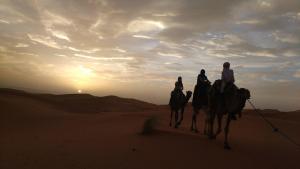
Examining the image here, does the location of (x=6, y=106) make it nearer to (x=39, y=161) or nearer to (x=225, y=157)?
(x=39, y=161)

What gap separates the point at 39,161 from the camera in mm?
9930

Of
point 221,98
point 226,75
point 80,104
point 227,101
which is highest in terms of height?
point 226,75

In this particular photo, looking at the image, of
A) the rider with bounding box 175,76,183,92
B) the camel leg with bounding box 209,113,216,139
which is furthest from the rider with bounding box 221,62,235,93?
the rider with bounding box 175,76,183,92

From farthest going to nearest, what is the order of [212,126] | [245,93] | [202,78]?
[202,78] → [212,126] → [245,93]

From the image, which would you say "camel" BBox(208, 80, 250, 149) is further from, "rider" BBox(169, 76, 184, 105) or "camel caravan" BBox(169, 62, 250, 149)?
→ "rider" BBox(169, 76, 184, 105)

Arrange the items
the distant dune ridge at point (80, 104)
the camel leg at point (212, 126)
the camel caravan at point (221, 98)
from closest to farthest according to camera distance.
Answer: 1. the camel caravan at point (221, 98)
2. the camel leg at point (212, 126)
3. the distant dune ridge at point (80, 104)

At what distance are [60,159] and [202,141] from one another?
548 cm

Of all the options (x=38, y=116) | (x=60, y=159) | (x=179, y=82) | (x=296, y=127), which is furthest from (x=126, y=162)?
(x=296, y=127)

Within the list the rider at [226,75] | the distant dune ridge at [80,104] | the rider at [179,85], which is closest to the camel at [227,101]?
the rider at [226,75]

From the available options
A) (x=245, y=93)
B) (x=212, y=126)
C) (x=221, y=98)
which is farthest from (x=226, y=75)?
(x=212, y=126)

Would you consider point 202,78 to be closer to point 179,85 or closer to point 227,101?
point 179,85

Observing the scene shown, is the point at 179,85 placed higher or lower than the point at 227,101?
higher

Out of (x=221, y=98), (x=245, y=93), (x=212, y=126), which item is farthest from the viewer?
(x=212, y=126)

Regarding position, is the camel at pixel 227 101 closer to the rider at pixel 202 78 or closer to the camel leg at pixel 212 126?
the camel leg at pixel 212 126
